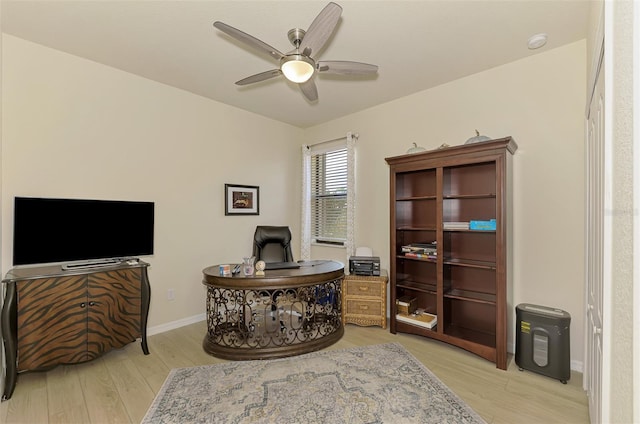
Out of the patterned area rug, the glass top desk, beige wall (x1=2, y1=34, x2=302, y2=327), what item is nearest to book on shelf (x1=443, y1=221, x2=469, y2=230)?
the glass top desk

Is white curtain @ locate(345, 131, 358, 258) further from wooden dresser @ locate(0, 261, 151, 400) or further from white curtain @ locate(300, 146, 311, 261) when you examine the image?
wooden dresser @ locate(0, 261, 151, 400)

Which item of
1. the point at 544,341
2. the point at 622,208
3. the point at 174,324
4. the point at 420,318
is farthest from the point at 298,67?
the point at 174,324

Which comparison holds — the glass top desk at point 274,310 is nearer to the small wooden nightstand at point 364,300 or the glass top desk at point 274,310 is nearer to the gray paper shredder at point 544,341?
the small wooden nightstand at point 364,300

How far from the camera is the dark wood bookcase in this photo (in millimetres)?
2611

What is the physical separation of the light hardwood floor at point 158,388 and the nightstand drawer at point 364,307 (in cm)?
52

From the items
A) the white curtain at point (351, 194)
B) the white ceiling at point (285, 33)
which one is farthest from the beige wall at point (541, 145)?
the white curtain at point (351, 194)

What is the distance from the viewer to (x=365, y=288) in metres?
3.54

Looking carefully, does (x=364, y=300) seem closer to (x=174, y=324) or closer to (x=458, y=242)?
(x=458, y=242)

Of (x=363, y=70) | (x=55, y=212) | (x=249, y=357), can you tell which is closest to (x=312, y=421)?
(x=249, y=357)

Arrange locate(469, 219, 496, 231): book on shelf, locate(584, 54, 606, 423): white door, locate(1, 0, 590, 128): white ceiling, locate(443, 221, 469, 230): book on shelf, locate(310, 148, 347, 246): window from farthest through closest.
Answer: locate(310, 148, 347, 246): window
locate(443, 221, 469, 230): book on shelf
locate(469, 219, 496, 231): book on shelf
locate(1, 0, 590, 128): white ceiling
locate(584, 54, 606, 423): white door

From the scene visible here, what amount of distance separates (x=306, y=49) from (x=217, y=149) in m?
2.30

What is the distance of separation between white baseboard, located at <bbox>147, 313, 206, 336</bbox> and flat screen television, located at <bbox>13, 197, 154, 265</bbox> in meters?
0.87

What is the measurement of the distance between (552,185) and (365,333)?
7.67 feet

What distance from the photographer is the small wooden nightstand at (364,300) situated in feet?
11.4
